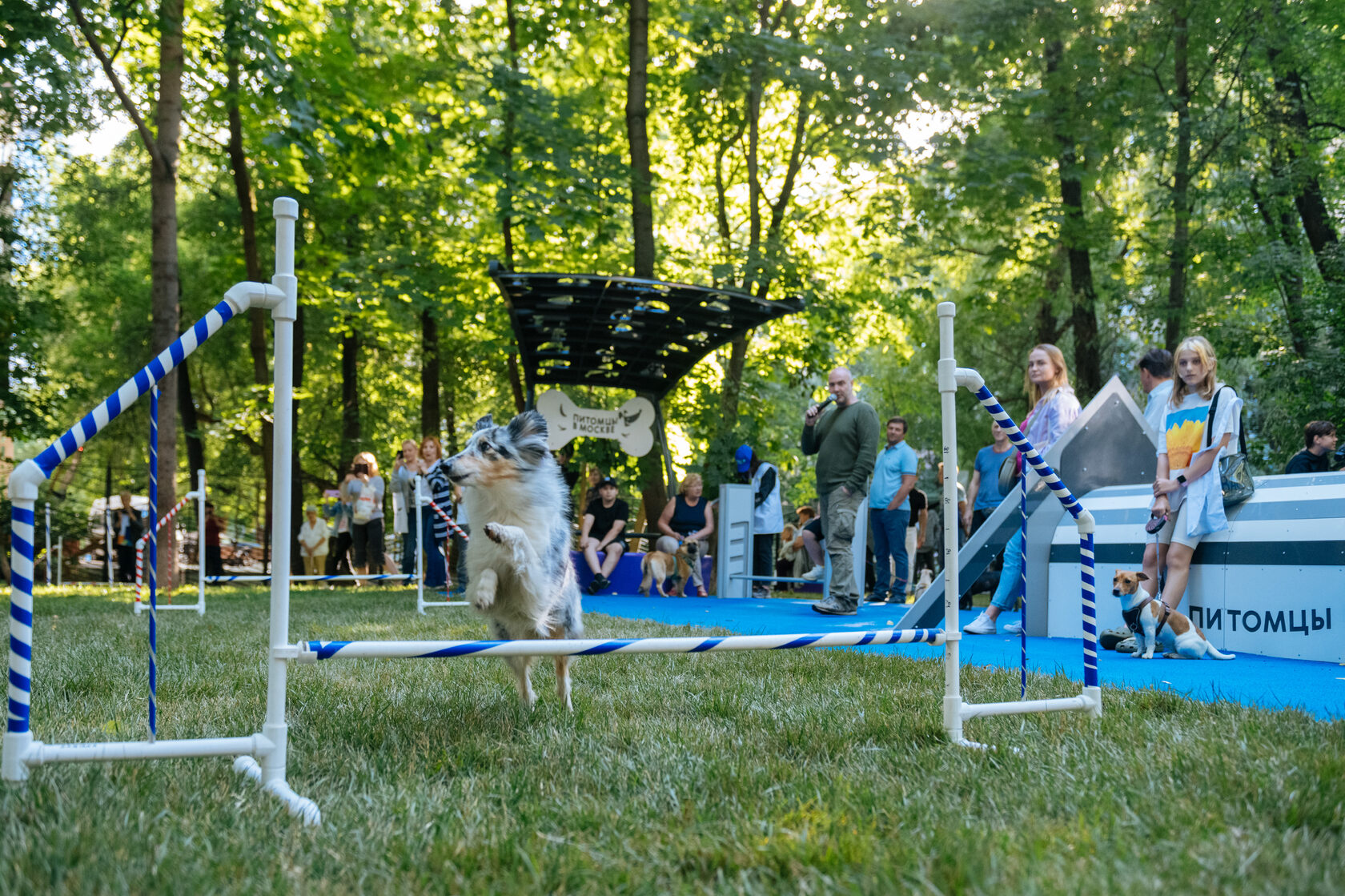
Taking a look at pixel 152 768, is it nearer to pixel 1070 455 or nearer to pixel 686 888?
pixel 686 888

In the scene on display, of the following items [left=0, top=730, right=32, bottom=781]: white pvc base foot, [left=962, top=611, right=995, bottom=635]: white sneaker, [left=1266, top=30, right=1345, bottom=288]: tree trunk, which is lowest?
[left=962, top=611, right=995, bottom=635]: white sneaker

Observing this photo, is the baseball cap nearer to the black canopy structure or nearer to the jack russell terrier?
the black canopy structure

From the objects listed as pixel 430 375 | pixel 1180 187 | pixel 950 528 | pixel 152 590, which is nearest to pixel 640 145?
pixel 1180 187

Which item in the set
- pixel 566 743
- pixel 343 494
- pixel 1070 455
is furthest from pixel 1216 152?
pixel 566 743

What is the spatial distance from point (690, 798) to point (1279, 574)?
5321 mm

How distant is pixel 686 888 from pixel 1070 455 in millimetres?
6952

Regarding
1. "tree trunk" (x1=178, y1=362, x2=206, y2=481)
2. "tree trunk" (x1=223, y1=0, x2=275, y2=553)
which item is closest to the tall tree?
"tree trunk" (x1=223, y1=0, x2=275, y2=553)

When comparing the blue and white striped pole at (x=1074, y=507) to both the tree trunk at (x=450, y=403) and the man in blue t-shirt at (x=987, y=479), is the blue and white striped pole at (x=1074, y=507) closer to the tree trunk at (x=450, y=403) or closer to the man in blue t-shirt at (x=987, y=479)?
the man in blue t-shirt at (x=987, y=479)

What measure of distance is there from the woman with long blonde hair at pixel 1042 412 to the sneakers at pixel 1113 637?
1193 millimetres

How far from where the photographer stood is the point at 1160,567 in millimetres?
7129

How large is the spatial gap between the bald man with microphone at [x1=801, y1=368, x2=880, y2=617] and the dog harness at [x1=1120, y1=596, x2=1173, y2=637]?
138 inches

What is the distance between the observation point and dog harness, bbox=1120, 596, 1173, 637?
6590 millimetres

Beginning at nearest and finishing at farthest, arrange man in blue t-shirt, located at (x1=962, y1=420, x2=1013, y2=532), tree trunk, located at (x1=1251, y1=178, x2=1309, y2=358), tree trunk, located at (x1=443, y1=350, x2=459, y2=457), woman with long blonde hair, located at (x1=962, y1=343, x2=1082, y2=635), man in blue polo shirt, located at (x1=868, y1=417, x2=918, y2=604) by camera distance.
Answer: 1. woman with long blonde hair, located at (x1=962, y1=343, x2=1082, y2=635)
2. man in blue t-shirt, located at (x1=962, y1=420, x2=1013, y2=532)
3. man in blue polo shirt, located at (x1=868, y1=417, x2=918, y2=604)
4. tree trunk, located at (x1=1251, y1=178, x2=1309, y2=358)
5. tree trunk, located at (x1=443, y1=350, x2=459, y2=457)

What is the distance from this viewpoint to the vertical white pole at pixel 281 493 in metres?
3.11
